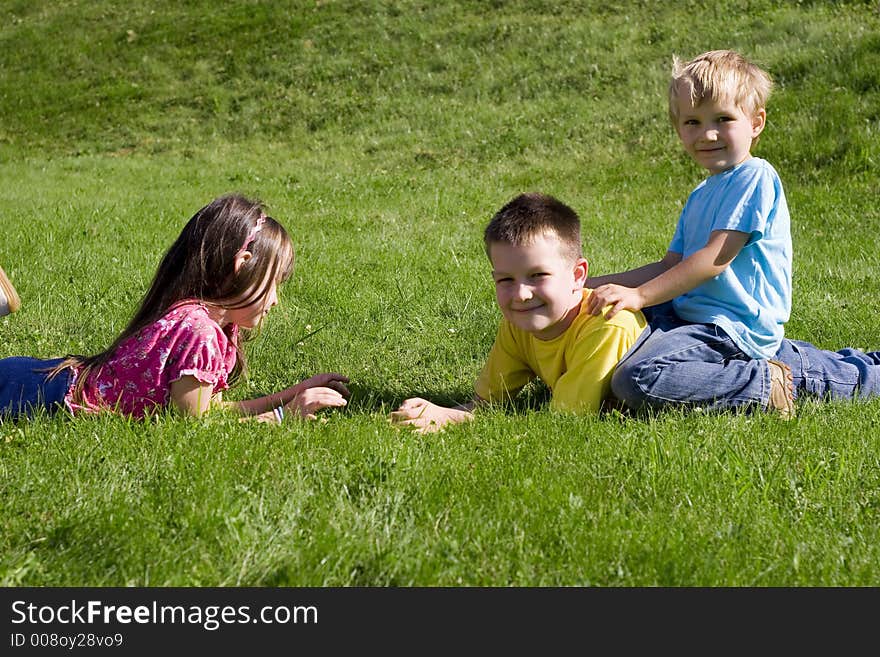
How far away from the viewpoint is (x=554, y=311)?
496 cm

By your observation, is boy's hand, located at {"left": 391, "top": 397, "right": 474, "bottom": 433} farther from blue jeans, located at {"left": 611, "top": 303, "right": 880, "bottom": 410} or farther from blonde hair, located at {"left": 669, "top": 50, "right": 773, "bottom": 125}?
blonde hair, located at {"left": 669, "top": 50, "right": 773, "bottom": 125}

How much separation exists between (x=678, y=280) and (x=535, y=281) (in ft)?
2.45

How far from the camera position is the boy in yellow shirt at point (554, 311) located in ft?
15.9

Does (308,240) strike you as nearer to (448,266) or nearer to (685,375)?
(448,266)

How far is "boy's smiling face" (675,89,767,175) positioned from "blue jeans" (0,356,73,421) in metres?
3.46

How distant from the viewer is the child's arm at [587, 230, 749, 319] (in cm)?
495

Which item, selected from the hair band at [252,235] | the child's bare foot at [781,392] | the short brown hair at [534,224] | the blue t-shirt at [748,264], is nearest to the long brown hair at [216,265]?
the hair band at [252,235]

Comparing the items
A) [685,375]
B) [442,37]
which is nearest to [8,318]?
[685,375]

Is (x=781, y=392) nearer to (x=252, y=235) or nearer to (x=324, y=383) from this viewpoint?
(x=324, y=383)

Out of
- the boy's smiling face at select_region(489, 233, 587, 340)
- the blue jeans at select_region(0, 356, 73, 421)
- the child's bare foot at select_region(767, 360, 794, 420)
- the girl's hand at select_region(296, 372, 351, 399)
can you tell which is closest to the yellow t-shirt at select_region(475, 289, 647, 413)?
the boy's smiling face at select_region(489, 233, 587, 340)

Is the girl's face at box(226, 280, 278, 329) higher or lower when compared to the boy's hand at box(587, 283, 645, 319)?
higher

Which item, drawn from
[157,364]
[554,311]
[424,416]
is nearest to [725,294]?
[554,311]

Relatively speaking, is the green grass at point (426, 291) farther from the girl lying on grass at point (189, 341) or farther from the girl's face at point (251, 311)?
the girl's face at point (251, 311)

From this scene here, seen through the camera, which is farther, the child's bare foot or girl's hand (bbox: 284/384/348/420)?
the child's bare foot
